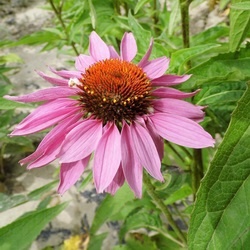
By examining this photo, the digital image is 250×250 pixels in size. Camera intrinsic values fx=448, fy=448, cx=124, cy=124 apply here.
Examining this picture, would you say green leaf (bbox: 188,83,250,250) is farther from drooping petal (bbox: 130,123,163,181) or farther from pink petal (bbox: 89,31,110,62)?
pink petal (bbox: 89,31,110,62)

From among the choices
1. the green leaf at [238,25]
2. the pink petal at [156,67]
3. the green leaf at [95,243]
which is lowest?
the green leaf at [95,243]

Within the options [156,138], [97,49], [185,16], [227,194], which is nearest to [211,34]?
[185,16]

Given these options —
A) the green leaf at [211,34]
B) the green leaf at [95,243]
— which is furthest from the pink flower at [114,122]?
the green leaf at [95,243]

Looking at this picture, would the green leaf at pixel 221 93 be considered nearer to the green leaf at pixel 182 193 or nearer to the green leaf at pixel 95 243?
the green leaf at pixel 182 193

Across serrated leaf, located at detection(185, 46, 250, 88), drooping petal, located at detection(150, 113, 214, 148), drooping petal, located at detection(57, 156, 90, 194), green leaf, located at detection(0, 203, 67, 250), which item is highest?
serrated leaf, located at detection(185, 46, 250, 88)

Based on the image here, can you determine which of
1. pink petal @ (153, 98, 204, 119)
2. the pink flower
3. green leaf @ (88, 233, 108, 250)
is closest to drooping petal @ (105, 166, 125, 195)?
the pink flower

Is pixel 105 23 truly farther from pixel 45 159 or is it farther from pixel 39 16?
pixel 39 16

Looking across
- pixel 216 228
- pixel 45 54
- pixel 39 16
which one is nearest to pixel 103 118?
pixel 216 228
